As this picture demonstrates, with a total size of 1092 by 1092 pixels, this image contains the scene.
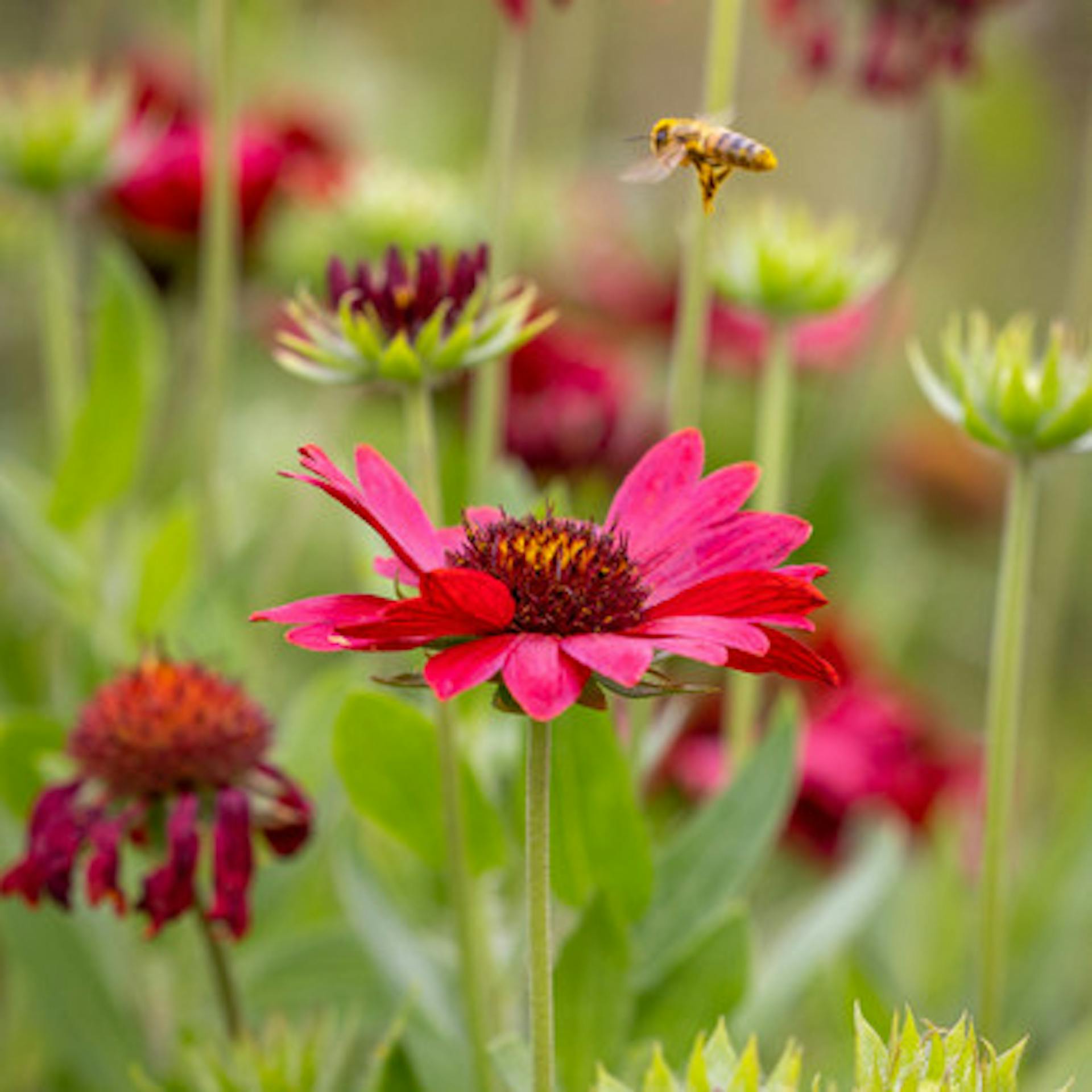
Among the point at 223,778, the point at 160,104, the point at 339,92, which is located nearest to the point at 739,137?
the point at 223,778

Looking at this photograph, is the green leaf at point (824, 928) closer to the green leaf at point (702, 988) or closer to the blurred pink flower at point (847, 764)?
the green leaf at point (702, 988)

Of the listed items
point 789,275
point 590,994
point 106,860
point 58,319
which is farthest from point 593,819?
point 58,319

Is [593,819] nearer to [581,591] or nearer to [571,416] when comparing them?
[581,591]

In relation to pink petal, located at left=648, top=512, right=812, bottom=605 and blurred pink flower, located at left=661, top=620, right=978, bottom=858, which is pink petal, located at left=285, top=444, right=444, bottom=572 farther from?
blurred pink flower, located at left=661, top=620, right=978, bottom=858

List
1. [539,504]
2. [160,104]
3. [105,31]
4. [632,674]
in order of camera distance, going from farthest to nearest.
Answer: [105,31] → [160,104] → [539,504] → [632,674]

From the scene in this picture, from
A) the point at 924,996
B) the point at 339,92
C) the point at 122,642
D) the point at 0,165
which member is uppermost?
the point at 339,92

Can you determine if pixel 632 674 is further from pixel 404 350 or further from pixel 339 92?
pixel 339 92
